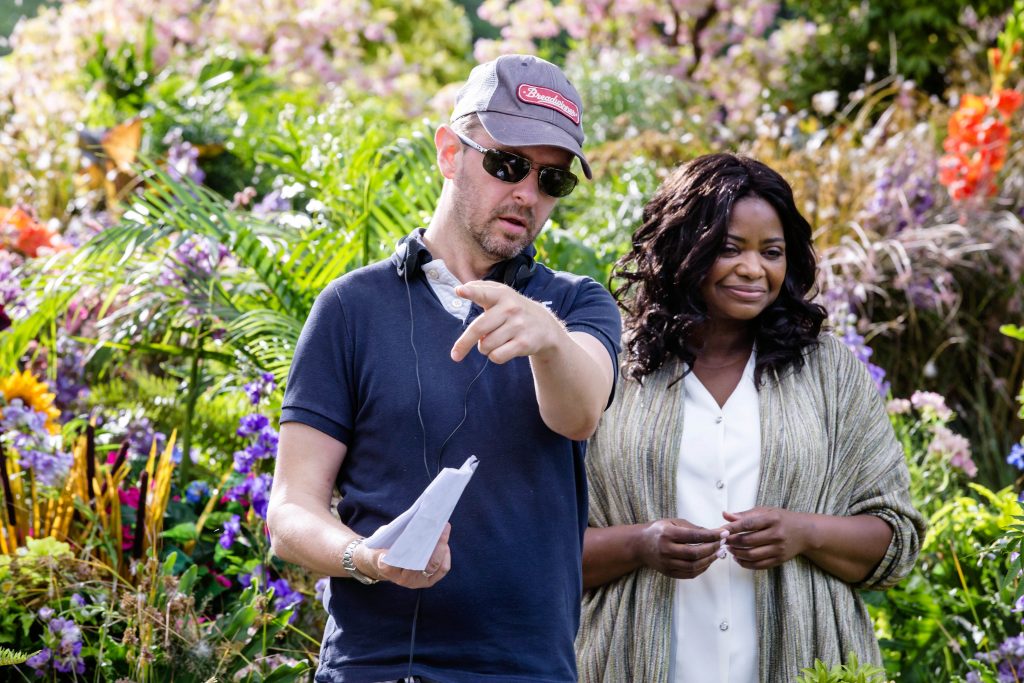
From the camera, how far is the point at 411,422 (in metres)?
2.03

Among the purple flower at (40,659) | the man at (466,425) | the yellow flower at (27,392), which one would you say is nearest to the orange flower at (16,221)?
the yellow flower at (27,392)

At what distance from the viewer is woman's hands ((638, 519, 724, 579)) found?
260 centimetres

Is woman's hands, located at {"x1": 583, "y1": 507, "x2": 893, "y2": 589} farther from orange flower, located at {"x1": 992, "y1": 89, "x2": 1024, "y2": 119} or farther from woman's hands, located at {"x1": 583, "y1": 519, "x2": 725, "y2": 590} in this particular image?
orange flower, located at {"x1": 992, "y1": 89, "x2": 1024, "y2": 119}

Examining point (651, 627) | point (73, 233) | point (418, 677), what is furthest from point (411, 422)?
point (73, 233)

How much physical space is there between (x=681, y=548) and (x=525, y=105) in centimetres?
105

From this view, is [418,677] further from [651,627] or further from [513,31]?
[513,31]

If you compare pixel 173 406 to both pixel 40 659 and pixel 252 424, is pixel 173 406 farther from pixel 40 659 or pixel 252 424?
pixel 40 659

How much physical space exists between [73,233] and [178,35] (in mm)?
5537

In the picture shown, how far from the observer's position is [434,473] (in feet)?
6.59

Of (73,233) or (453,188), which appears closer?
(453,188)

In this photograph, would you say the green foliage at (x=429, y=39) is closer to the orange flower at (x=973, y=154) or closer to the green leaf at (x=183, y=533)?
the orange flower at (x=973, y=154)

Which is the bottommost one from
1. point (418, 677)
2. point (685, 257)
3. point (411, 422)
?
point (418, 677)

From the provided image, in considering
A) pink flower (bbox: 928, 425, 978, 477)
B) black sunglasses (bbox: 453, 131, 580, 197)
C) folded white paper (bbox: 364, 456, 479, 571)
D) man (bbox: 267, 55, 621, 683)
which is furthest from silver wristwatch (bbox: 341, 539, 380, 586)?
pink flower (bbox: 928, 425, 978, 477)

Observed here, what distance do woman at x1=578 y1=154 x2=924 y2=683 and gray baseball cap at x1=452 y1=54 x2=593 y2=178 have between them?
838 mm
